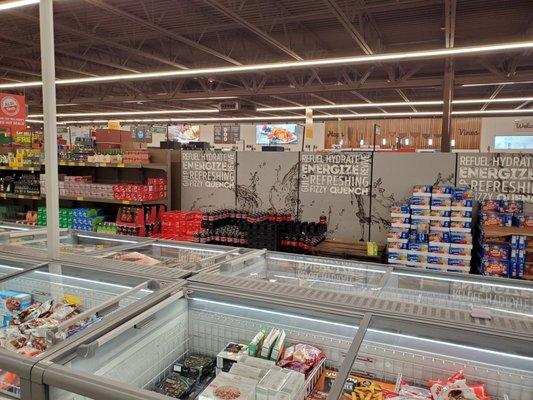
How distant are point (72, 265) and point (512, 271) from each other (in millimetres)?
4872

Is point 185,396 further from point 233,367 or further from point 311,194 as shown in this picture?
point 311,194

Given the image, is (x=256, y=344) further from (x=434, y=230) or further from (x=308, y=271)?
(x=434, y=230)

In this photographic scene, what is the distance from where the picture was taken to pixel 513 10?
836cm

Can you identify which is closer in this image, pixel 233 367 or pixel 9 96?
pixel 233 367

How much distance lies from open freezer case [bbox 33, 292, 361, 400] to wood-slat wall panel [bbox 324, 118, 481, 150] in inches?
511

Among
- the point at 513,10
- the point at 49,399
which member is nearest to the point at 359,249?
the point at 49,399

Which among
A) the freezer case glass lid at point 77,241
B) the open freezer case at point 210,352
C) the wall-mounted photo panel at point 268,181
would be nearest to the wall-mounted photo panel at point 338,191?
the wall-mounted photo panel at point 268,181

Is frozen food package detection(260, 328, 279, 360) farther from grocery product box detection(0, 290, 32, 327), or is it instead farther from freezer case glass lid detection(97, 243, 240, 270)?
grocery product box detection(0, 290, 32, 327)

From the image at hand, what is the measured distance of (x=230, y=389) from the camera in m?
1.57

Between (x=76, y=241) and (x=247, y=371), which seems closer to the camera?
(x=247, y=371)

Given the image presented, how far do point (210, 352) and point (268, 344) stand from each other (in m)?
0.41

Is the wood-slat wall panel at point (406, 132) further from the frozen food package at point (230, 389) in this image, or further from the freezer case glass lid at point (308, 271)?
the frozen food package at point (230, 389)

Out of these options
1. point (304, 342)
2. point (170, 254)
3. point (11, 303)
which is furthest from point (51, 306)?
point (304, 342)

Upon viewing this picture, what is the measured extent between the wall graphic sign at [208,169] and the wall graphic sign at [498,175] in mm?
3569
